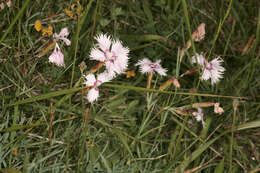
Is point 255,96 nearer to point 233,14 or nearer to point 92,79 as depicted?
point 233,14

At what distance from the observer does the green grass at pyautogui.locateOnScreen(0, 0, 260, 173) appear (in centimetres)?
136

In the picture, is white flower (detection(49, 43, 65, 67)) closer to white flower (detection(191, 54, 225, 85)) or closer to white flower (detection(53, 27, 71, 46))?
white flower (detection(53, 27, 71, 46))

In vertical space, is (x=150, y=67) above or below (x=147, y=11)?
below

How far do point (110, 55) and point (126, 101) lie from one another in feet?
1.02

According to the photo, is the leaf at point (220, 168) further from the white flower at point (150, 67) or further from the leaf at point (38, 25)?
the leaf at point (38, 25)

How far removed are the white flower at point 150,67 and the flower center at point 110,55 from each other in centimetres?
17

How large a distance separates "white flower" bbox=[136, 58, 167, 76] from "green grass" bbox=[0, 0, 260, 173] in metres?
0.06

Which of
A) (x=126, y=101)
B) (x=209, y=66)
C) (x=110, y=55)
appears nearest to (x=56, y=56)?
(x=110, y=55)

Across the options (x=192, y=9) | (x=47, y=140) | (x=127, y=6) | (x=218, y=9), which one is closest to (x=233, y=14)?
(x=218, y=9)

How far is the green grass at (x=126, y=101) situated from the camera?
1.36 metres

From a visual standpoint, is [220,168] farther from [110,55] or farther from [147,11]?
[147,11]

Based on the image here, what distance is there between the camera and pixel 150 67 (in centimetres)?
146

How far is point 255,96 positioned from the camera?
5.26 ft

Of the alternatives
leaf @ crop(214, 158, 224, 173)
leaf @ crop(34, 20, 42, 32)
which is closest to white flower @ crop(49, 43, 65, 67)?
leaf @ crop(34, 20, 42, 32)
